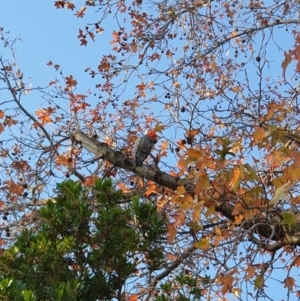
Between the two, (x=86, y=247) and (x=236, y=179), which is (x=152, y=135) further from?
(x=86, y=247)

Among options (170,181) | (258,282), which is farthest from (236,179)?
(170,181)

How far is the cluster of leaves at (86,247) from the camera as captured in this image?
3420 mm

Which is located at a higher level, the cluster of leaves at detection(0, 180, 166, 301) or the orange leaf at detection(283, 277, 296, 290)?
the orange leaf at detection(283, 277, 296, 290)

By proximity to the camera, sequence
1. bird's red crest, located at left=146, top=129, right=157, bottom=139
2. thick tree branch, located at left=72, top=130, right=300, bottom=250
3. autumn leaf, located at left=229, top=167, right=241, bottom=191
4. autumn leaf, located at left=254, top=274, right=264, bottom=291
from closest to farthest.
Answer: autumn leaf, located at left=229, top=167, right=241, bottom=191
autumn leaf, located at left=254, top=274, right=264, bottom=291
thick tree branch, located at left=72, top=130, right=300, bottom=250
bird's red crest, located at left=146, top=129, right=157, bottom=139

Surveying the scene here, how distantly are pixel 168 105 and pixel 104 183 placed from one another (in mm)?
2182

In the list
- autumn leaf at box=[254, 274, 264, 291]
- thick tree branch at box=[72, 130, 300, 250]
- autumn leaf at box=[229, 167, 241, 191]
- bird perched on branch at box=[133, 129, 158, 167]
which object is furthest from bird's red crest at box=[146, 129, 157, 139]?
autumn leaf at box=[254, 274, 264, 291]

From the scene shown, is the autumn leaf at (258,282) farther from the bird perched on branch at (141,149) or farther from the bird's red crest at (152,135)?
the bird's red crest at (152,135)

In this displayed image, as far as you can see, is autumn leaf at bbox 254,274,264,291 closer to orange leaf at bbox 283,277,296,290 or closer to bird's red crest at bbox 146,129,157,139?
orange leaf at bbox 283,277,296,290

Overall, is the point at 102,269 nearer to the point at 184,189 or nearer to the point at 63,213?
the point at 63,213

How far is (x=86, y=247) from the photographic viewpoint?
3.66 metres

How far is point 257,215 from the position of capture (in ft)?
13.4

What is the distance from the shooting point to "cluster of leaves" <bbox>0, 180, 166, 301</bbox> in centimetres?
342

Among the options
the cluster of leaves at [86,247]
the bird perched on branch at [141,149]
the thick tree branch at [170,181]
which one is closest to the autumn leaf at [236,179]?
the thick tree branch at [170,181]

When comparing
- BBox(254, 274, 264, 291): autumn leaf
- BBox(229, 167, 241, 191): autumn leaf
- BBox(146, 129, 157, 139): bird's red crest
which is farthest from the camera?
BBox(146, 129, 157, 139): bird's red crest
